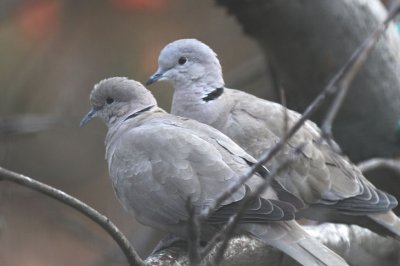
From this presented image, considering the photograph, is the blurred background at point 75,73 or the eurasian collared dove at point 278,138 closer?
the eurasian collared dove at point 278,138

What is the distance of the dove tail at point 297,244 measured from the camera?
8.71 feet

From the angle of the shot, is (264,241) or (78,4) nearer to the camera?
(264,241)

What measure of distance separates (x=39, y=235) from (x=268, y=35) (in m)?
2.54

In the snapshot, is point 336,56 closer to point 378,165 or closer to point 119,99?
point 378,165

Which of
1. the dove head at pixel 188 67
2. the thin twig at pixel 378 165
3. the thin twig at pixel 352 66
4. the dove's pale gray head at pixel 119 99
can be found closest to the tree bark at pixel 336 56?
the thin twig at pixel 378 165

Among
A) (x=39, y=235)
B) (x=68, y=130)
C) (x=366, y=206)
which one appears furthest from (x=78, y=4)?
(x=366, y=206)

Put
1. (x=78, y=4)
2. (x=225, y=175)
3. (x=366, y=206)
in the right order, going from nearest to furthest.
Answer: (x=225, y=175), (x=366, y=206), (x=78, y=4)

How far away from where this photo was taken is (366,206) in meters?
3.28

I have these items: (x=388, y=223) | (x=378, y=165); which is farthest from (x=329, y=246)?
(x=378, y=165)

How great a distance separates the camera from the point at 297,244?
2.74m

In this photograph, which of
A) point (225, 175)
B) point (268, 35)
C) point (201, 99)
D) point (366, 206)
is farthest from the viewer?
point (268, 35)

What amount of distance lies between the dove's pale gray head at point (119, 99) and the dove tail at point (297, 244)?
30.9 inches

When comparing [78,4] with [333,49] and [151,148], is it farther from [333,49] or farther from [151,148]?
[151,148]

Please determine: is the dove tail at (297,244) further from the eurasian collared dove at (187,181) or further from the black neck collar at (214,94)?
the black neck collar at (214,94)
